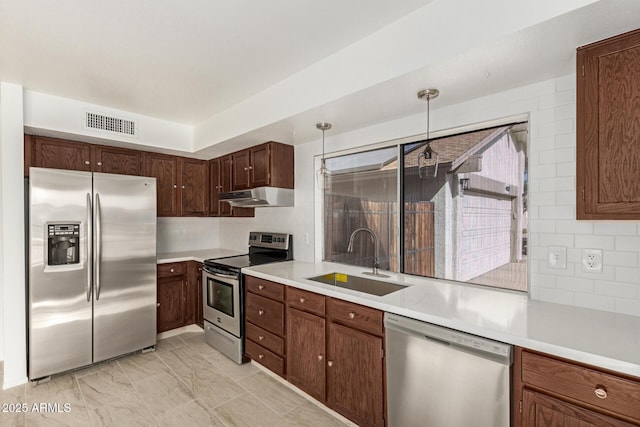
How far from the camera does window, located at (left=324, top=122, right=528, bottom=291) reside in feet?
6.79

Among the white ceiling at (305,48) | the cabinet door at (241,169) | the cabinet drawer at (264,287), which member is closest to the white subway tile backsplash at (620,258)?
the white ceiling at (305,48)

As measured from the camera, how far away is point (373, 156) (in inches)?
114

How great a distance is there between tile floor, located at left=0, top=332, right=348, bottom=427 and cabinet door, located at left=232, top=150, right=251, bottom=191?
189 centimetres

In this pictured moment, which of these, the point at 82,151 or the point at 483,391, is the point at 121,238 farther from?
the point at 483,391

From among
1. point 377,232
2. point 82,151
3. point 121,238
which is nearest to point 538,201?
point 377,232

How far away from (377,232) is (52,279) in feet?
9.52

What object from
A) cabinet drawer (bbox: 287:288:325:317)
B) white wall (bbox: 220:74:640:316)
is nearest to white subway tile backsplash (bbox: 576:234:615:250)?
white wall (bbox: 220:74:640:316)

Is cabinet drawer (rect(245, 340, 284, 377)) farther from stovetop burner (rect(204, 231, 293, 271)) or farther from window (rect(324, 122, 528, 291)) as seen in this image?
window (rect(324, 122, 528, 291))

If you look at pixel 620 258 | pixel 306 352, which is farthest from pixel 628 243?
pixel 306 352

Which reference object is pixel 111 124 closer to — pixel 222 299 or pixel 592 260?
pixel 222 299

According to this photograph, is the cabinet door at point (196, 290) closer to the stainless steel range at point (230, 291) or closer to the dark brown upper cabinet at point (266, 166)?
the stainless steel range at point (230, 291)

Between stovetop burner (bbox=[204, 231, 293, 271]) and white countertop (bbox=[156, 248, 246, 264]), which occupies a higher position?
stovetop burner (bbox=[204, 231, 293, 271])

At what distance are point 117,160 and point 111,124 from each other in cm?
44

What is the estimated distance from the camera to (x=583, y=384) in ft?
3.91
